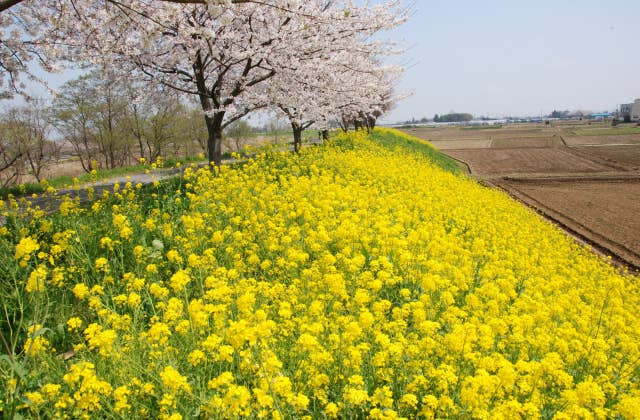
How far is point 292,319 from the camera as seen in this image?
4.10 meters

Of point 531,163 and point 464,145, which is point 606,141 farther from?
point 531,163

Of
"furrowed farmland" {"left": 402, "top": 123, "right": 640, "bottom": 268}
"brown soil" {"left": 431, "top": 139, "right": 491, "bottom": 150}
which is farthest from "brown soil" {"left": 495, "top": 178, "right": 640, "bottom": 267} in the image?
"brown soil" {"left": 431, "top": 139, "right": 491, "bottom": 150}

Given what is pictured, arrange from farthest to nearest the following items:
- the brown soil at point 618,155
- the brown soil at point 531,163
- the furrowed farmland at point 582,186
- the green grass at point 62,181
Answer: the brown soil at point 618,155 → the brown soil at point 531,163 → the furrowed farmland at point 582,186 → the green grass at point 62,181

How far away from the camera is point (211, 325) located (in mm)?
4109

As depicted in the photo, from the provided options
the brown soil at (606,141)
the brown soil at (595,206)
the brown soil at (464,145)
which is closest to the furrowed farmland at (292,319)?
the brown soil at (595,206)

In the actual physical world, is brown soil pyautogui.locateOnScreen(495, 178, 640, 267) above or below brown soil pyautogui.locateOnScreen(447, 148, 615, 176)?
below

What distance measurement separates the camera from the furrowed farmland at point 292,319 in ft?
9.61

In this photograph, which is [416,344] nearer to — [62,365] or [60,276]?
[62,365]

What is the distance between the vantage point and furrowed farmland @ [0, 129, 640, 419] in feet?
9.61

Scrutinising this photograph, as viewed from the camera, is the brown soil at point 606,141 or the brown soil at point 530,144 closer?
the brown soil at point 606,141

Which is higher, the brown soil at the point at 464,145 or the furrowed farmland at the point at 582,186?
the brown soil at the point at 464,145

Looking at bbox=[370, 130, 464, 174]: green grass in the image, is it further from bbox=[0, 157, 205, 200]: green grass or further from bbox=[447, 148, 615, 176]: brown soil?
bbox=[0, 157, 205, 200]: green grass

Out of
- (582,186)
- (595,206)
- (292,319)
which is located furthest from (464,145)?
(292,319)

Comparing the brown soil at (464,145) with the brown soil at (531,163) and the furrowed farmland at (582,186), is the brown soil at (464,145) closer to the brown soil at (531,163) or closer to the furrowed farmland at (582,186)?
the brown soil at (531,163)
